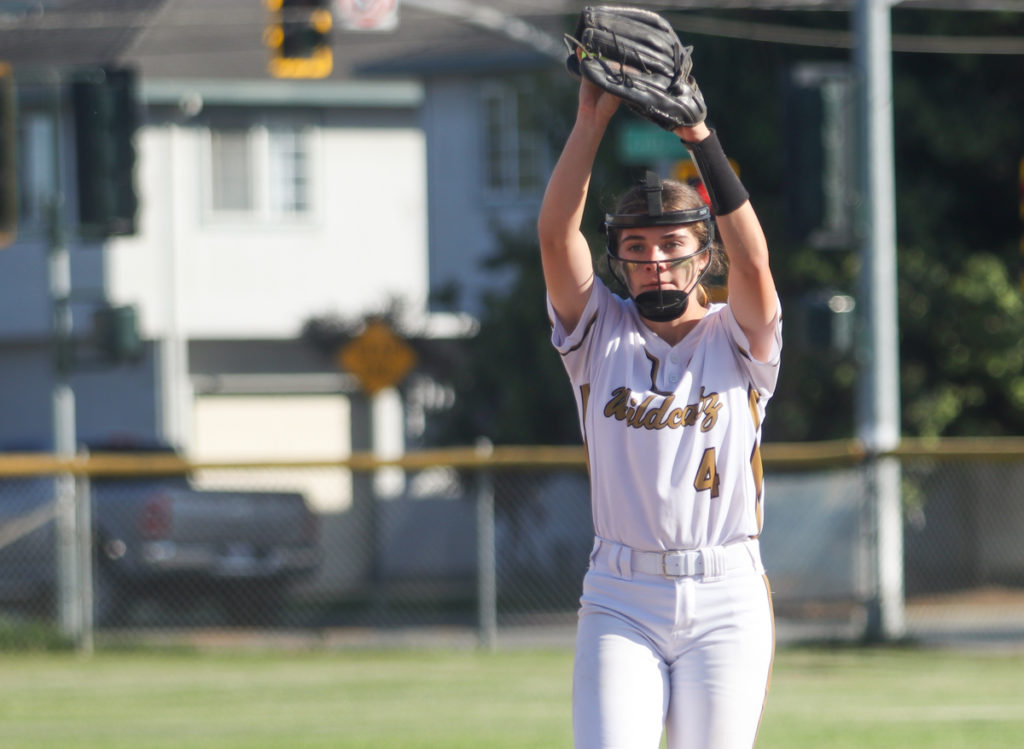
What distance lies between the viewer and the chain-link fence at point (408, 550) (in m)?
14.0

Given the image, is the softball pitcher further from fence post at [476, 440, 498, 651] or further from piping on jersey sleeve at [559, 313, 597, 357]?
fence post at [476, 440, 498, 651]

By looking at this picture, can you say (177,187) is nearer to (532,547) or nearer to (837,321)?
(532,547)

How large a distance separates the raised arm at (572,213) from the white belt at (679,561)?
0.62 metres

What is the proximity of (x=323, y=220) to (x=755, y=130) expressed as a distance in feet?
35.1

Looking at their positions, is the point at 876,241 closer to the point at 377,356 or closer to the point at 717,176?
the point at 377,356

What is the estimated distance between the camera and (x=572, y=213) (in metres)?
4.28

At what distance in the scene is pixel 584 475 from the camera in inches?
597

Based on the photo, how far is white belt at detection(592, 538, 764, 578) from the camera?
4.17m

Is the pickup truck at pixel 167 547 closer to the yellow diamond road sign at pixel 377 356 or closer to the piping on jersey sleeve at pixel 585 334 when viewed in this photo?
the yellow diamond road sign at pixel 377 356

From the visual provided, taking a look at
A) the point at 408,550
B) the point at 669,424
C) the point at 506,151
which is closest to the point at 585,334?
the point at 669,424

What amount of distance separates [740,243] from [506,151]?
75.5ft

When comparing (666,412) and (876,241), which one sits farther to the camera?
(876,241)

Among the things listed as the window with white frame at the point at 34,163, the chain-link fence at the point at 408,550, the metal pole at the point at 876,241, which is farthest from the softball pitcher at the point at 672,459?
the window with white frame at the point at 34,163

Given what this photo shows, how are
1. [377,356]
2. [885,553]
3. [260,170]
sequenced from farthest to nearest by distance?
1. [260,170]
2. [377,356]
3. [885,553]
